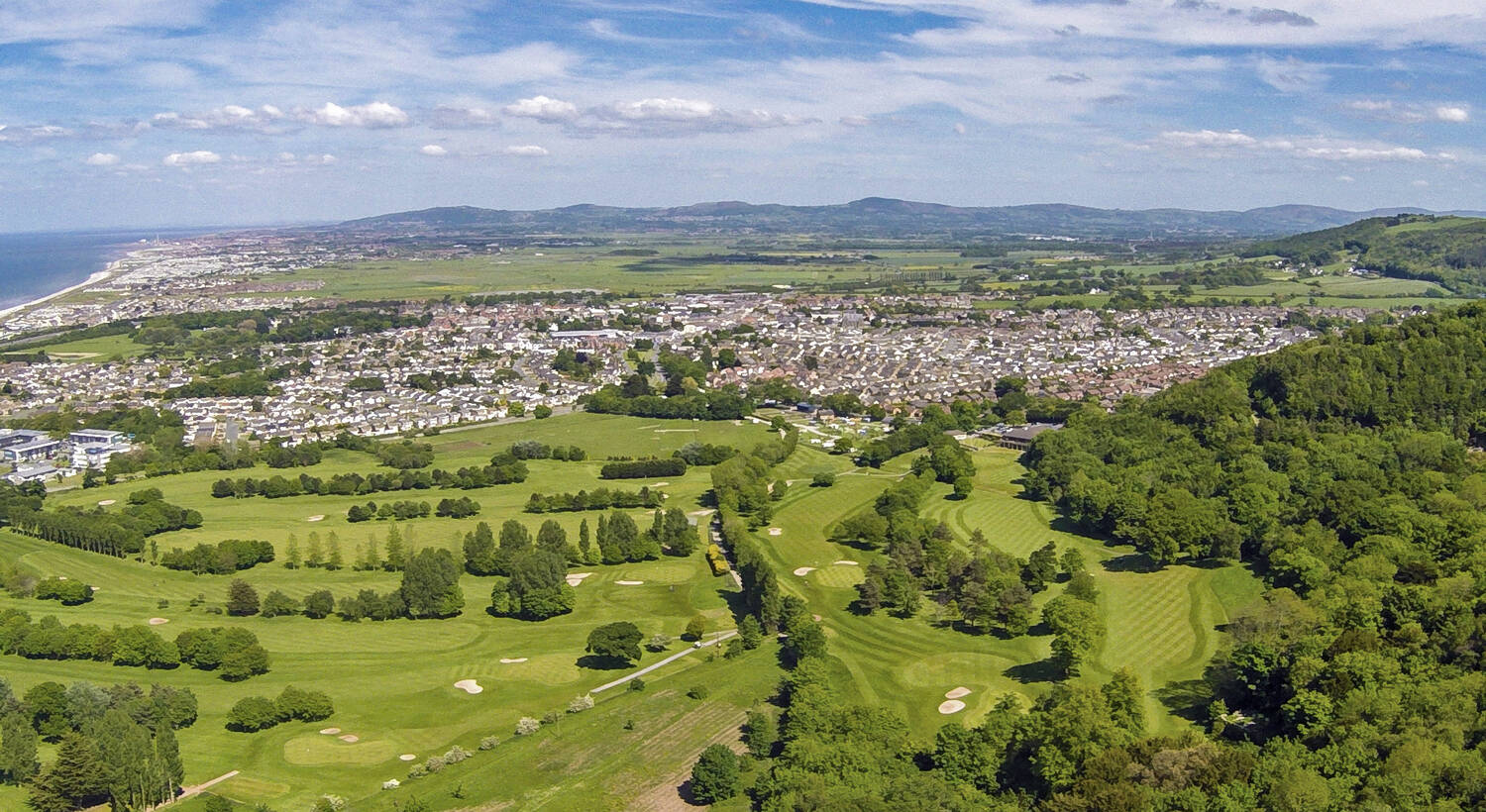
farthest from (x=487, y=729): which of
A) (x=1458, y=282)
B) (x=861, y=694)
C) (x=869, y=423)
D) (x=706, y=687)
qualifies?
(x=1458, y=282)

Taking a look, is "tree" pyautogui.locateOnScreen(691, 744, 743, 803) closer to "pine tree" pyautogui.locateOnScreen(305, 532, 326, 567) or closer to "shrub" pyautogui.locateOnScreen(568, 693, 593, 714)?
"shrub" pyautogui.locateOnScreen(568, 693, 593, 714)

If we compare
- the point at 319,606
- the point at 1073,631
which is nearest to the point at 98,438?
the point at 319,606

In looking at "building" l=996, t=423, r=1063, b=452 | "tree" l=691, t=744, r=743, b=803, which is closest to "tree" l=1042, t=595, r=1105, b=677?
"tree" l=691, t=744, r=743, b=803

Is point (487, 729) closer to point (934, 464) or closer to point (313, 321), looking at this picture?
point (934, 464)

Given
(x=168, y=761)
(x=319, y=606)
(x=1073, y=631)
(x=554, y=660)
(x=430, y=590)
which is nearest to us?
(x=168, y=761)

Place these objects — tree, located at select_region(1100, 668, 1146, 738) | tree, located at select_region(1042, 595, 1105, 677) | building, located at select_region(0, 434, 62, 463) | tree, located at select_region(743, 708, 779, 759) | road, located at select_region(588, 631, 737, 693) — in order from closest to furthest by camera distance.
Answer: tree, located at select_region(1100, 668, 1146, 738)
tree, located at select_region(743, 708, 779, 759)
tree, located at select_region(1042, 595, 1105, 677)
road, located at select_region(588, 631, 737, 693)
building, located at select_region(0, 434, 62, 463)

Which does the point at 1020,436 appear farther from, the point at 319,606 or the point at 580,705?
the point at 319,606
